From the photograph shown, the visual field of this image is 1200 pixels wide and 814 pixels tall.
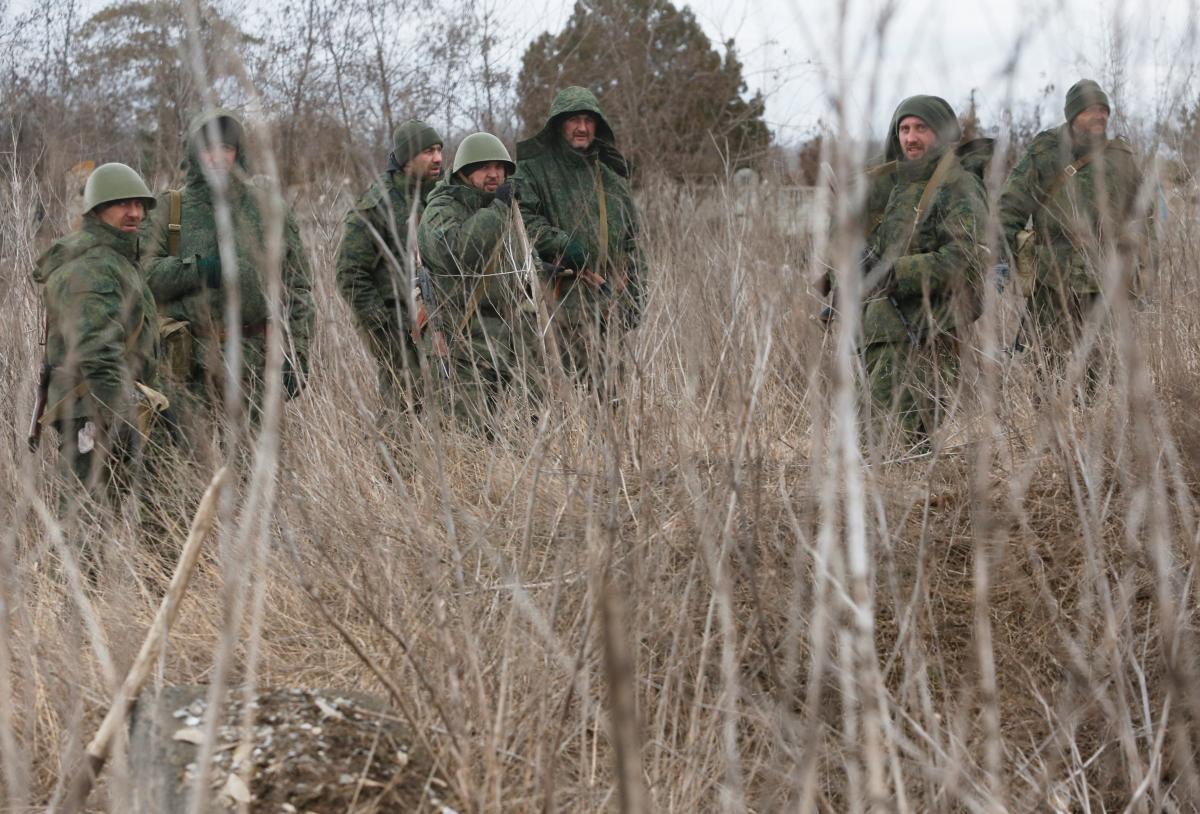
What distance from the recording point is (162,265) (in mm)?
4750

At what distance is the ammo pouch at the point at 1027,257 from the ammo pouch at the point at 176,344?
308 centimetres

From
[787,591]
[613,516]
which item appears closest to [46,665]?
[613,516]

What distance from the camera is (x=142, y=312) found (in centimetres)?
429

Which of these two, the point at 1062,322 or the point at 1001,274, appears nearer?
the point at 1062,322

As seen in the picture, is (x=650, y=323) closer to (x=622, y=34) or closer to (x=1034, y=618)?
(x=1034, y=618)

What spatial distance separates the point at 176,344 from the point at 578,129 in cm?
168

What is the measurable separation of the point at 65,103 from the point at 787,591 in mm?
7129

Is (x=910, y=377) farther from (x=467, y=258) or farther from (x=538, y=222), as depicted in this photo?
(x=467, y=258)

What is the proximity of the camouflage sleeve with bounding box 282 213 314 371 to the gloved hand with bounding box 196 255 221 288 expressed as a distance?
0.76ft

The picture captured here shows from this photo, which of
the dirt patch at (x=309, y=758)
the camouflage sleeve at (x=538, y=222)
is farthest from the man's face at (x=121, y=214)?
the dirt patch at (x=309, y=758)

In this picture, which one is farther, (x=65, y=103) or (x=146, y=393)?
(x=65, y=103)

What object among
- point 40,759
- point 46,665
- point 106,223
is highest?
point 106,223

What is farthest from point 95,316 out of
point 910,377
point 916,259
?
point 916,259

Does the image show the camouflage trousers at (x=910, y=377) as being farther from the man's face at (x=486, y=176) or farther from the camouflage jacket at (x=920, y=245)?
the man's face at (x=486, y=176)
